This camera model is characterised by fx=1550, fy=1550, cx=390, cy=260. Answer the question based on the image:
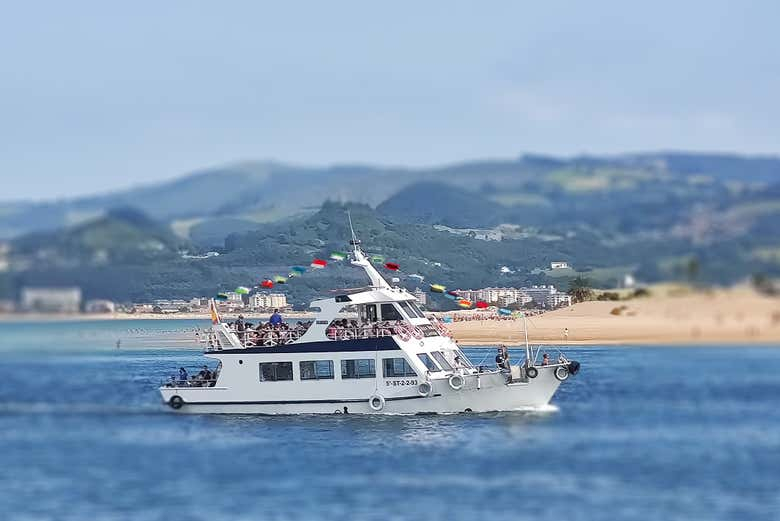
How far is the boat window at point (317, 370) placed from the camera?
65.8 meters

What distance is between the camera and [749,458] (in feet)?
176

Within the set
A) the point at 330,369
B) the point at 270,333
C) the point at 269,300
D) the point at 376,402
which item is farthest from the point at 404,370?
the point at 269,300

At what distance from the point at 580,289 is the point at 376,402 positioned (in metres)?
26.5

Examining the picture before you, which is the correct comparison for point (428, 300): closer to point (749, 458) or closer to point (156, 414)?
point (156, 414)

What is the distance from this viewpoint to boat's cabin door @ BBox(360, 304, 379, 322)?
6681 centimetres

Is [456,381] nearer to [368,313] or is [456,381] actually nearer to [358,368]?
[358,368]

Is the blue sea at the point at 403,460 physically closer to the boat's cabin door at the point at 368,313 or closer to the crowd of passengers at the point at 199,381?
the crowd of passengers at the point at 199,381

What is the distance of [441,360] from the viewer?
217 ft

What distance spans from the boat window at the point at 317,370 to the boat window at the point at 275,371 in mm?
678

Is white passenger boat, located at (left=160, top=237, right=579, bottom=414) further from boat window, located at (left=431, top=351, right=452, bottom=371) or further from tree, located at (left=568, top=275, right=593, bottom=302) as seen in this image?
tree, located at (left=568, top=275, right=593, bottom=302)

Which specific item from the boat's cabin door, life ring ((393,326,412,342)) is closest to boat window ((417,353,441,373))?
life ring ((393,326,412,342))

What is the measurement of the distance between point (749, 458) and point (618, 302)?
38.4 m

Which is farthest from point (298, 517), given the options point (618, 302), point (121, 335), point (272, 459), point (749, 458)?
point (121, 335)

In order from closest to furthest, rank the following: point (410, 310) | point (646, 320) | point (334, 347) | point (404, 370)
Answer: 1. point (404, 370)
2. point (334, 347)
3. point (410, 310)
4. point (646, 320)
